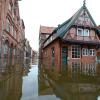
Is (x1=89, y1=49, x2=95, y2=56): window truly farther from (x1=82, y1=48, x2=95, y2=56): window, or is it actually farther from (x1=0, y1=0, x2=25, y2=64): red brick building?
(x1=0, y1=0, x2=25, y2=64): red brick building

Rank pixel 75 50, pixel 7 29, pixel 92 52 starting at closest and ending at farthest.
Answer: pixel 7 29
pixel 75 50
pixel 92 52

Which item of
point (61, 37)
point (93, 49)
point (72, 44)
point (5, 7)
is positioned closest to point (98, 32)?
point (93, 49)

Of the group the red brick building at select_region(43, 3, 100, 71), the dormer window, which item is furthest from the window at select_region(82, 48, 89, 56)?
the dormer window

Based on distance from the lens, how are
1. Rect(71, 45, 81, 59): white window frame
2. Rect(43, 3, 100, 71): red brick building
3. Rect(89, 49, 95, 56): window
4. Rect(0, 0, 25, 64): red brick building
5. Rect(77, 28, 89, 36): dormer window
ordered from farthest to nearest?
1. Rect(89, 49, 95, 56): window
2. Rect(77, 28, 89, 36): dormer window
3. Rect(71, 45, 81, 59): white window frame
4. Rect(43, 3, 100, 71): red brick building
5. Rect(0, 0, 25, 64): red brick building

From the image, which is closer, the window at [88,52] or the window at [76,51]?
the window at [76,51]

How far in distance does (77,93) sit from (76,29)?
50.6ft

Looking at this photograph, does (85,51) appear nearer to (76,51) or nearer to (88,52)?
(88,52)

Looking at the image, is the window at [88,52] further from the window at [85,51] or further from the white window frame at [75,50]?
the white window frame at [75,50]

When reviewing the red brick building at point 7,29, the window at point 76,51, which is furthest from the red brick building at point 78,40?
the red brick building at point 7,29

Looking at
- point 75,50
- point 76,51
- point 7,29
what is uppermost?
point 7,29

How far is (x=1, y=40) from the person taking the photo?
1881cm

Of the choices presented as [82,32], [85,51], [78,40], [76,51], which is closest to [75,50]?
[76,51]

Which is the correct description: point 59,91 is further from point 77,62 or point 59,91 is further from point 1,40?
point 77,62

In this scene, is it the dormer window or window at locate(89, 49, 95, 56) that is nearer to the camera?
the dormer window
